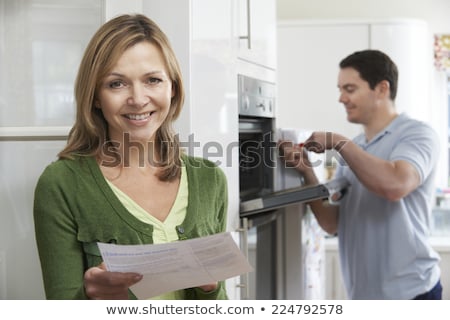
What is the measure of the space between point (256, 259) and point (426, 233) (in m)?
0.39

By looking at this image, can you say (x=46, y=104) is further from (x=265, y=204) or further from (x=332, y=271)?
(x=332, y=271)

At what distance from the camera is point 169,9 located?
1.10 m

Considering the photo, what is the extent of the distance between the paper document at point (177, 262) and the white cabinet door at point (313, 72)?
4.72 feet

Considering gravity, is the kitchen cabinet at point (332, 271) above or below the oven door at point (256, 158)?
below

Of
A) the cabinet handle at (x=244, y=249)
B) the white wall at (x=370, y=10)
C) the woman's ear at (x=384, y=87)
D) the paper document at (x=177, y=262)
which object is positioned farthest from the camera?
the white wall at (x=370, y=10)

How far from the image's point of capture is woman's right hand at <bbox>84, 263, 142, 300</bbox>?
3.18 ft

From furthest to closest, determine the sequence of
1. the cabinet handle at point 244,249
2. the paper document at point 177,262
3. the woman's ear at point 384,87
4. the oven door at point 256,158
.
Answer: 1. the woman's ear at point 384,87
2. the oven door at point 256,158
3. the cabinet handle at point 244,249
4. the paper document at point 177,262

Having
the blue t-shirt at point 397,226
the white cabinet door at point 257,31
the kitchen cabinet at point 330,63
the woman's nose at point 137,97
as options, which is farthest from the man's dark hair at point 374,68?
the woman's nose at point 137,97

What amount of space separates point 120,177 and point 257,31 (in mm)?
568

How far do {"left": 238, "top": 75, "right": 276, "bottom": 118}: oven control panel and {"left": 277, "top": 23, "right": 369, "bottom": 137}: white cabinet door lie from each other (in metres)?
0.81

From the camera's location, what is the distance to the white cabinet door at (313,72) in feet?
7.84

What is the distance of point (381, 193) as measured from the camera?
1.52m

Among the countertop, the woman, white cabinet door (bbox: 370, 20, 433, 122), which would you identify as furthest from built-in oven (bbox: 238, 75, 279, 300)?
white cabinet door (bbox: 370, 20, 433, 122)

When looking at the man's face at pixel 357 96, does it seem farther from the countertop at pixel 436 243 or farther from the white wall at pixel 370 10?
the white wall at pixel 370 10
